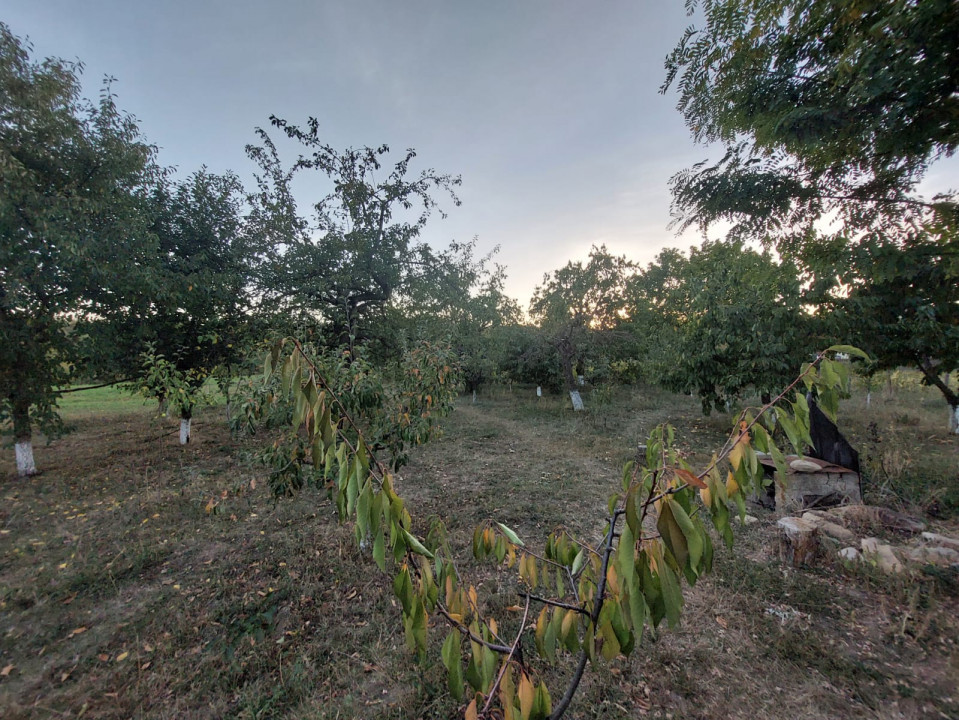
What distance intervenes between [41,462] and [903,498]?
1638 cm

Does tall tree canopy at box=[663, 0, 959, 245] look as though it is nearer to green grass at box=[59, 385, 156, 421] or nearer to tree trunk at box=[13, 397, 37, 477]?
tree trunk at box=[13, 397, 37, 477]

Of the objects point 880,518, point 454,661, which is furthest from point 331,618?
point 880,518

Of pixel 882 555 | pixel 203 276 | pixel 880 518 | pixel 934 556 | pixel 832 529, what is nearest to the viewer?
pixel 934 556

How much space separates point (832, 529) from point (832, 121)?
4724 mm

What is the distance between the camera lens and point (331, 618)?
11.6 feet

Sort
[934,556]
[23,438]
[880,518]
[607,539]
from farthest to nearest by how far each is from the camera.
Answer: [23,438] → [880,518] → [934,556] → [607,539]

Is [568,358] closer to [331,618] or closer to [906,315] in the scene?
[906,315]

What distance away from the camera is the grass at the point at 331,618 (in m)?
2.65

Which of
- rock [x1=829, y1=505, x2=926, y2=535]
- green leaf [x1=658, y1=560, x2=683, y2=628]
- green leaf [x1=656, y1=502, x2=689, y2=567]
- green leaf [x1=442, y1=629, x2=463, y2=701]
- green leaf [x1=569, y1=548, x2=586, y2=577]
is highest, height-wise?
green leaf [x1=656, y1=502, x2=689, y2=567]

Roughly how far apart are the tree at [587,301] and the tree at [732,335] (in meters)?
2.61

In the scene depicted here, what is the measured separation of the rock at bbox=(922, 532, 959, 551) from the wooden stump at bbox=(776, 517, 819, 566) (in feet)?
3.72

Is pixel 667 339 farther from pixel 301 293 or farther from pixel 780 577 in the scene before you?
pixel 301 293

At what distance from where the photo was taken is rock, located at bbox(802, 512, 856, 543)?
4477mm

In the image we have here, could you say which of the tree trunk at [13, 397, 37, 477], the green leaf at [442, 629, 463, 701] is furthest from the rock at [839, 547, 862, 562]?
the tree trunk at [13, 397, 37, 477]
